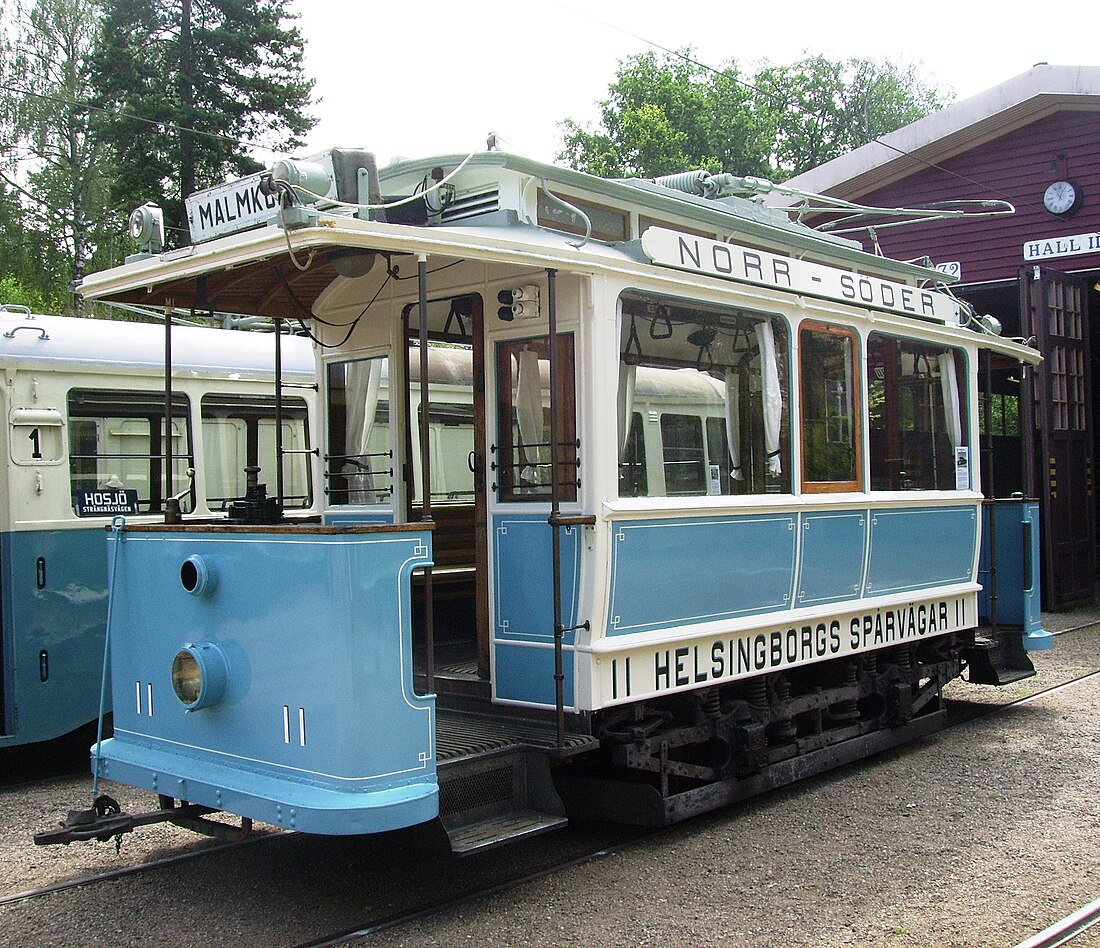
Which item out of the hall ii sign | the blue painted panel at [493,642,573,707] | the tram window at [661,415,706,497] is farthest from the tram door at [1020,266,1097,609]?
the blue painted panel at [493,642,573,707]

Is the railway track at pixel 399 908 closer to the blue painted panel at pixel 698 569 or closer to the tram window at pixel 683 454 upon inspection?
the blue painted panel at pixel 698 569

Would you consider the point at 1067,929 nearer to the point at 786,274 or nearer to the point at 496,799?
the point at 496,799

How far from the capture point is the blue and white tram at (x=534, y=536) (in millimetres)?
4691

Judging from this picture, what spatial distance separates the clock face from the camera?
51.0 feet

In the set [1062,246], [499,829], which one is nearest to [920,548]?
[499,829]

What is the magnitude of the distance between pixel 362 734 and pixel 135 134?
59.7 ft

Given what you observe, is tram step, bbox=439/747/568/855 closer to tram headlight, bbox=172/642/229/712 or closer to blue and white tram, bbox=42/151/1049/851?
blue and white tram, bbox=42/151/1049/851

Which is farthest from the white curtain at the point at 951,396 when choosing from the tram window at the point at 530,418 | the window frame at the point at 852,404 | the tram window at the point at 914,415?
the tram window at the point at 530,418

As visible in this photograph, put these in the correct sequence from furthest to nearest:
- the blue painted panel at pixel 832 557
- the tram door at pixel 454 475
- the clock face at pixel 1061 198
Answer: the clock face at pixel 1061 198 → the blue painted panel at pixel 832 557 → the tram door at pixel 454 475

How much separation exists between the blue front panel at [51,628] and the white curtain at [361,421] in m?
2.21

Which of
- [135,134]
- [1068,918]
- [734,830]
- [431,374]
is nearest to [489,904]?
[734,830]

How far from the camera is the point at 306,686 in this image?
15.3 ft

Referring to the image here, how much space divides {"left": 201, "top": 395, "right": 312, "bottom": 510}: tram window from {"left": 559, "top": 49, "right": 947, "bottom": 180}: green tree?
25.9 metres

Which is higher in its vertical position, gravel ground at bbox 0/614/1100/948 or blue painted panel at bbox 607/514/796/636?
blue painted panel at bbox 607/514/796/636
